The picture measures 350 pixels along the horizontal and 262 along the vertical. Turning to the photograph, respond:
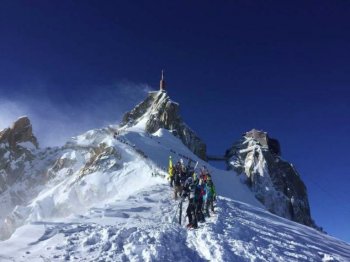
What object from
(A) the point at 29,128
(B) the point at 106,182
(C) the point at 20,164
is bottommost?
(B) the point at 106,182

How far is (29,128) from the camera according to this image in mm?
109875

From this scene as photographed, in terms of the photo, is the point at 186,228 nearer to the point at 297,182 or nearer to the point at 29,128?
the point at 297,182

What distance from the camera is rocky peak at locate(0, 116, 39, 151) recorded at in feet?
346

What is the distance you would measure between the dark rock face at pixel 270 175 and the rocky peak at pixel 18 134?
165 ft

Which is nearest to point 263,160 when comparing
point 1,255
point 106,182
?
point 106,182

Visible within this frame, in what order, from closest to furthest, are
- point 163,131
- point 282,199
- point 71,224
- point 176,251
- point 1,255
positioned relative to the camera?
point 1,255
point 176,251
point 71,224
point 163,131
point 282,199

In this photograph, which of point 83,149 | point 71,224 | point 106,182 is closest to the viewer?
point 71,224

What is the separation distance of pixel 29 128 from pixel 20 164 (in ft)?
44.1

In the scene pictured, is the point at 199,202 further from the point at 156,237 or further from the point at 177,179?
the point at 177,179

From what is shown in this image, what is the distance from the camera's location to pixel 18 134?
353 ft

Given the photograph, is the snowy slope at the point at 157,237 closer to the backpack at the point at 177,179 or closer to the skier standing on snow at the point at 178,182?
the skier standing on snow at the point at 178,182

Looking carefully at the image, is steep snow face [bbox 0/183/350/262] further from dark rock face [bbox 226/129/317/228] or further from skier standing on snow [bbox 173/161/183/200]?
dark rock face [bbox 226/129/317/228]

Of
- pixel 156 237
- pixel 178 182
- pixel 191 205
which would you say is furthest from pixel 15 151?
pixel 156 237

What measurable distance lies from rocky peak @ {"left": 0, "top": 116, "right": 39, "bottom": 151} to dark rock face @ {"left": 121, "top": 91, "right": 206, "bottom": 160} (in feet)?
84.8
